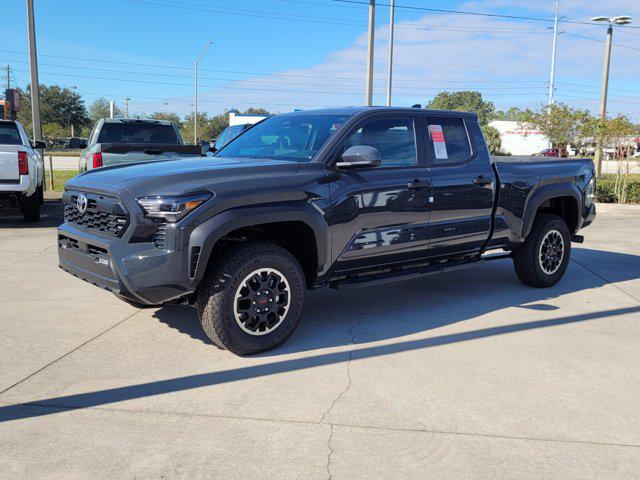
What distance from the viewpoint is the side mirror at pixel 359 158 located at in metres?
4.53

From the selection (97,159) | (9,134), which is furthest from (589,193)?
(9,134)

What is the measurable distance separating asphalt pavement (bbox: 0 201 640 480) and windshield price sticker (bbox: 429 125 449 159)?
1495 millimetres

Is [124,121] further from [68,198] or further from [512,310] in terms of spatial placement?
[512,310]

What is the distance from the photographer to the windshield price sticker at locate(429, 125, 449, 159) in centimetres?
552

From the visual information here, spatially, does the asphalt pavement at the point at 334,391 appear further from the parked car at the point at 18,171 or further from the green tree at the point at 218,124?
the green tree at the point at 218,124

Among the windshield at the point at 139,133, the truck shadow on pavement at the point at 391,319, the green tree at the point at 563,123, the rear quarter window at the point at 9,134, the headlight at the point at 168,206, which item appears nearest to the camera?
the truck shadow on pavement at the point at 391,319

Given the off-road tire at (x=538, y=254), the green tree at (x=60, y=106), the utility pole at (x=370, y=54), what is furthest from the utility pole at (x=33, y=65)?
the green tree at (x=60, y=106)

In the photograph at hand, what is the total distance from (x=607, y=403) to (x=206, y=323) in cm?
269

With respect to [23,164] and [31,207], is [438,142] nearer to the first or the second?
[23,164]

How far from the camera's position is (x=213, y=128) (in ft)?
243

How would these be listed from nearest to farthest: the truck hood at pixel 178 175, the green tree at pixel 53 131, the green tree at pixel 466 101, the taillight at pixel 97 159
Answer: the truck hood at pixel 178 175
the taillight at pixel 97 159
the green tree at pixel 53 131
the green tree at pixel 466 101

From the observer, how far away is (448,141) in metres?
5.68

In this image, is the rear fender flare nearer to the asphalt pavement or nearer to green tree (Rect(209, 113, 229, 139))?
the asphalt pavement

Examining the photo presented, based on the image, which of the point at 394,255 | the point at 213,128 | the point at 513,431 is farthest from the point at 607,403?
the point at 213,128
